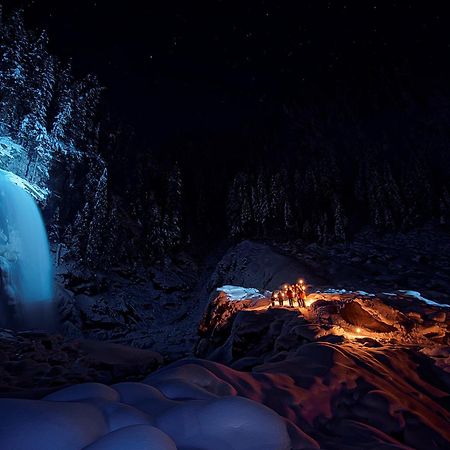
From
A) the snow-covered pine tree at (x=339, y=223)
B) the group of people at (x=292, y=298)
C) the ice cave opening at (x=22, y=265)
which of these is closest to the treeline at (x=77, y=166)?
the ice cave opening at (x=22, y=265)

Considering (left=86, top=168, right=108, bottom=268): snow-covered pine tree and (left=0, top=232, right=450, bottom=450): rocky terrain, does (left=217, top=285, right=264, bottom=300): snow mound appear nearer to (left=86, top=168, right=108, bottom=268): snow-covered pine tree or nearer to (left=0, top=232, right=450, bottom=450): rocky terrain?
(left=0, top=232, right=450, bottom=450): rocky terrain

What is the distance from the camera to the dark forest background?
1051 inches

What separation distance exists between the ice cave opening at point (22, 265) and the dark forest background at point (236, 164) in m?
1.79

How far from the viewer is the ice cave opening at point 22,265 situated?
73.5 feet

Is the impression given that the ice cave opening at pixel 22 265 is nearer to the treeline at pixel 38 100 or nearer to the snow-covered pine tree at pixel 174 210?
the treeline at pixel 38 100

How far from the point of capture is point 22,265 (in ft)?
77.8

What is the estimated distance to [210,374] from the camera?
3.70m

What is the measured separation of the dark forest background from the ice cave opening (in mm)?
1788

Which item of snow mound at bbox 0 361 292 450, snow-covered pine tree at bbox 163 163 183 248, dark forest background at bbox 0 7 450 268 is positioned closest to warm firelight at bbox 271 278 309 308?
snow mound at bbox 0 361 292 450

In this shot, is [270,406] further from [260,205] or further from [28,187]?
[260,205]

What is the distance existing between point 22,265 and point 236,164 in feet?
102

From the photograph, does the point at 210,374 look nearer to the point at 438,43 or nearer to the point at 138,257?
the point at 138,257

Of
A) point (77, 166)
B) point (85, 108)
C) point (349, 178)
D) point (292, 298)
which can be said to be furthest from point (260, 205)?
point (292, 298)

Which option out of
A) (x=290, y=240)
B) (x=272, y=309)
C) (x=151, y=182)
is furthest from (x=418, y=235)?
(x=151, y=182)
